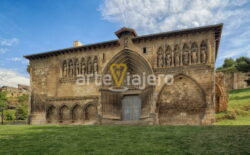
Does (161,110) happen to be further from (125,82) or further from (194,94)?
(125,82)

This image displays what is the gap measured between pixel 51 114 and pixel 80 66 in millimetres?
5850

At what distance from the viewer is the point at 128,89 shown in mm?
17141

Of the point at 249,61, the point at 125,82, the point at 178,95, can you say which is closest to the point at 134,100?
the point at 125,82

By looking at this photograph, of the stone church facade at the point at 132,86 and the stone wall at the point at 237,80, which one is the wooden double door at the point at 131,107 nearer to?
the stone church facade at the point at 132,86

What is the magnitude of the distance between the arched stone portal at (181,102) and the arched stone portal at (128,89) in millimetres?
1577

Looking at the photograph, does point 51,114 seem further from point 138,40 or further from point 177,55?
point 177,55

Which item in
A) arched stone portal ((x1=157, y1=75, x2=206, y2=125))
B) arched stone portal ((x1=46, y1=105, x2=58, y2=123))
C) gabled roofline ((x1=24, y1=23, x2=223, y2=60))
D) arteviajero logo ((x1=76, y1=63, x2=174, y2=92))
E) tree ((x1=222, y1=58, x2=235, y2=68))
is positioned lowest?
arched stone portal ((x1=46, y1=105, x2=58, y2=123))

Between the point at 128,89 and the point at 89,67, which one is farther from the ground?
the point at 89,67

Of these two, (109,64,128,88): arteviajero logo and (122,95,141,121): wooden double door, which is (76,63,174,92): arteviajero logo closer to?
(109,64,128,88): arteviajero logo

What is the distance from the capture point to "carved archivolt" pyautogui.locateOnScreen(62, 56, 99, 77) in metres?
17.4

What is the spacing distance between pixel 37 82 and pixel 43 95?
5.40ft

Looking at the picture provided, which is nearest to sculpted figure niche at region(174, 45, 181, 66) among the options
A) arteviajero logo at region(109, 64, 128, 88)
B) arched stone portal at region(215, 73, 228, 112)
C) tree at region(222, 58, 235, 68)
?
arched stone portal at region(215, 73, 228, 112)

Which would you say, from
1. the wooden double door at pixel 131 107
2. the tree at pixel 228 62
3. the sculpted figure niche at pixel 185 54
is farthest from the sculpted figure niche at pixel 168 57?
the tree at pixel 228 62

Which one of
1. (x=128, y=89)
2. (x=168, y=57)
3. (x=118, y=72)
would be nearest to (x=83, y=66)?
(x=118, y=72)
